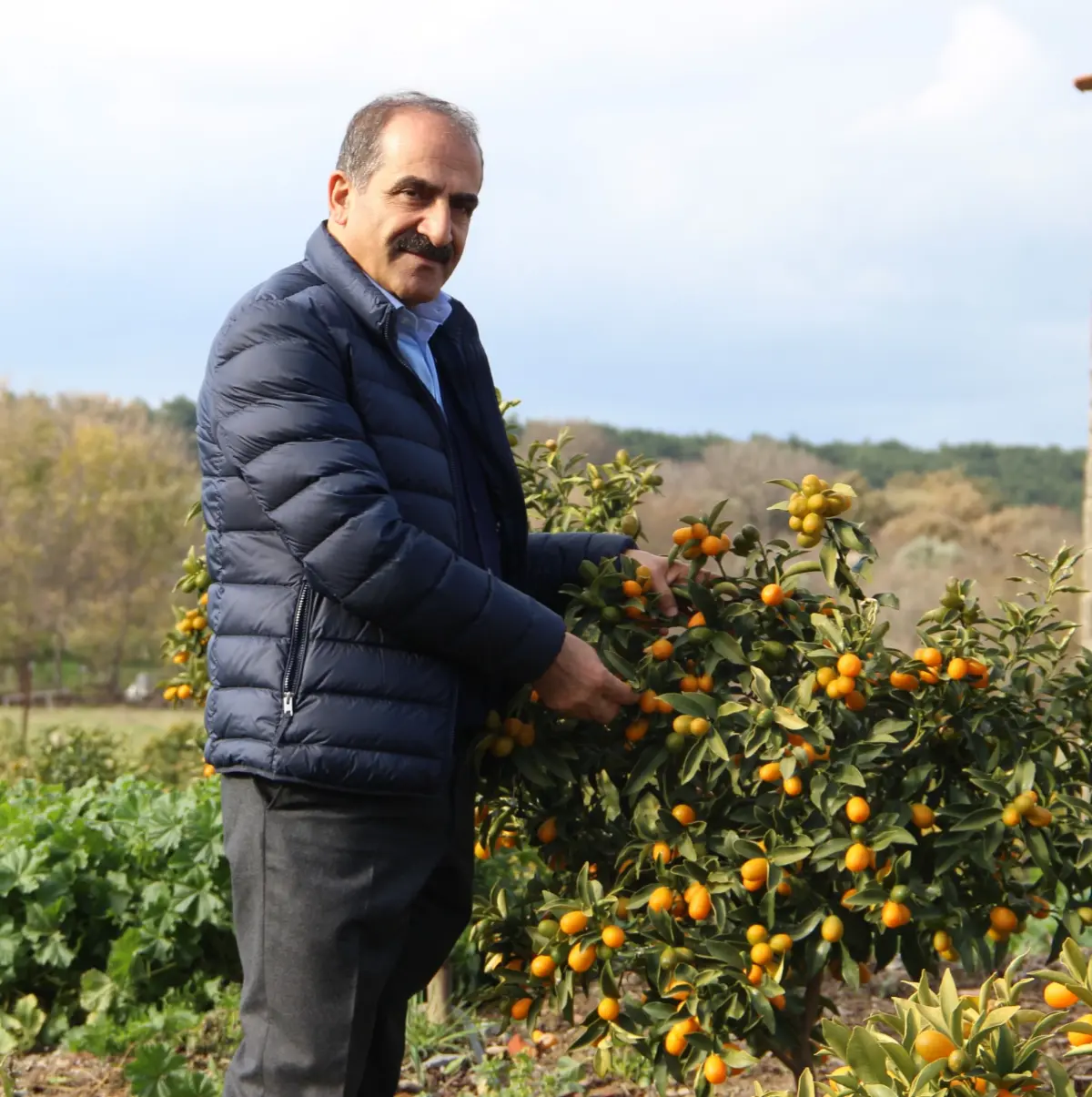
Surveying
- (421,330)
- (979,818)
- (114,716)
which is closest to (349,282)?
(421,330)

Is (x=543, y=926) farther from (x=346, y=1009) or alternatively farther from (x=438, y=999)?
(x=438, y=999)

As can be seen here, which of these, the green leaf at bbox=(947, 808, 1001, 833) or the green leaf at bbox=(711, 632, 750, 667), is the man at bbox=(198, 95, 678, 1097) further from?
the green leaf at bbox=(947, 808, 1001, 833)

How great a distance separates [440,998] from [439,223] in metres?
2.61

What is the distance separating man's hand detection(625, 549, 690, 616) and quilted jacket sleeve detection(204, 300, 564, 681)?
385 millimetres

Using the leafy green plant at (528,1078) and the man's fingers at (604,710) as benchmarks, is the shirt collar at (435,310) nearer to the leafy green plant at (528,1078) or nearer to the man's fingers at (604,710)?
the man's fingers at (604,710)

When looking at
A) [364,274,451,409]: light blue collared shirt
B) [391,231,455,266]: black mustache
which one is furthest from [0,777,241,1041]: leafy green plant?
[391,231,455,266]: black mustache

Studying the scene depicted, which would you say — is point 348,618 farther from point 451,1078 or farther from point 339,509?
point 451,1078

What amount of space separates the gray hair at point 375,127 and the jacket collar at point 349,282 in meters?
0.13

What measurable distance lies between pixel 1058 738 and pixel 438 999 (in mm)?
2203

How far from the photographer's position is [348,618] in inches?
92.7

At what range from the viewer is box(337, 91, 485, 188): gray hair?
2.52 meters

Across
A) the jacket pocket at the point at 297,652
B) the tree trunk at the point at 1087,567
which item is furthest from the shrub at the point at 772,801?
the tree trunk at the point at 1087,567

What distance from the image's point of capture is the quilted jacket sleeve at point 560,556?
2.89m

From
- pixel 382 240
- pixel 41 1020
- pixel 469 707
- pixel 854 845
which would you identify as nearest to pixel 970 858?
pixel 854 845
